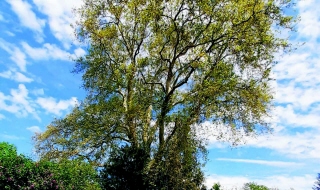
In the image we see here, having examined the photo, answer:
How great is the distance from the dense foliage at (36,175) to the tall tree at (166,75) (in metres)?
4.69

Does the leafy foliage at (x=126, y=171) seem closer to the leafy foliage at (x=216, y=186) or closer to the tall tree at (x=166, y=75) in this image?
the tall tree at (x=166, y=75)

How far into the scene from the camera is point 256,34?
20.4m

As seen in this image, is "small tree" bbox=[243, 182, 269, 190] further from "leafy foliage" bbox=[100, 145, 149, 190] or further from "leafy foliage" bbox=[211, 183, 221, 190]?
"leafy foliage" bbox=[100, 145, 149, 190]

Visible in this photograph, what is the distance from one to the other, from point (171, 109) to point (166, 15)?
5301 millimetres

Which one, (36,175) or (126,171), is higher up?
(126,171)

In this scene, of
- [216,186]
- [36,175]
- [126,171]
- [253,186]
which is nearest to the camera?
[36,175]

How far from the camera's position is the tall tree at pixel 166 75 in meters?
19.9

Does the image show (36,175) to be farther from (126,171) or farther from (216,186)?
(216,186)

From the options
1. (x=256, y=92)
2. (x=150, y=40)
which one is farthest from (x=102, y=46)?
(x=256, y=92)

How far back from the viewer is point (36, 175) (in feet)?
51.1

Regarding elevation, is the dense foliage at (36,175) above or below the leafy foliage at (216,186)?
Answer: below

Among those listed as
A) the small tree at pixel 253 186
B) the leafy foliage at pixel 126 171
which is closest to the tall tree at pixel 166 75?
the leafy foliage at pixel 126 171

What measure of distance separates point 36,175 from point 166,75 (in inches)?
421

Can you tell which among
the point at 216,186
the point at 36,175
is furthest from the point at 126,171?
the point at 216,186
